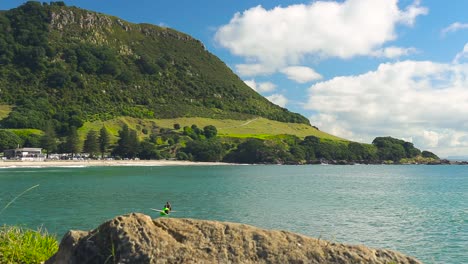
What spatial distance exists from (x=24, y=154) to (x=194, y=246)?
577ft

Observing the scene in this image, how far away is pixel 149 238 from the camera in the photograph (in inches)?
267

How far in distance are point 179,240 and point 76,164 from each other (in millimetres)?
169108

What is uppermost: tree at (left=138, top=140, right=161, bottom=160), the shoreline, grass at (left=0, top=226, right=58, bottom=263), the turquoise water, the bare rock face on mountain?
tree at (left=138, top=140, right=161, bottom=160)

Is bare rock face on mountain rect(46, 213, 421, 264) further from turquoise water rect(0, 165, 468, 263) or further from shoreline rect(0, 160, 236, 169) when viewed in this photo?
shoreline rect(0, 160, 236, 169)

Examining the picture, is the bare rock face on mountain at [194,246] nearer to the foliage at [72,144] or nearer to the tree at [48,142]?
the tree at [48,142]

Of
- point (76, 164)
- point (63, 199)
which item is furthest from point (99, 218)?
point (76, 164)

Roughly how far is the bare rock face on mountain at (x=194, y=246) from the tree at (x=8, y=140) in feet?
596

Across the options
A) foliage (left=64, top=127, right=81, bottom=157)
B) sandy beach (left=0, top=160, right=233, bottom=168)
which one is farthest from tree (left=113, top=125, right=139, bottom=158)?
foliage (left=64, top=127, right=81, bottom=157)

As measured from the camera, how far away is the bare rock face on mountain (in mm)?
6734

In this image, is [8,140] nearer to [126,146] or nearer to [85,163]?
[85,163]

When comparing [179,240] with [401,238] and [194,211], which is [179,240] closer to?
[401,238]

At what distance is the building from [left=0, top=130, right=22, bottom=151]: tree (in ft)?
8.29

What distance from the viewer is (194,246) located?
6.89m

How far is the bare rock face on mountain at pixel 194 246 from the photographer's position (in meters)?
6.73
